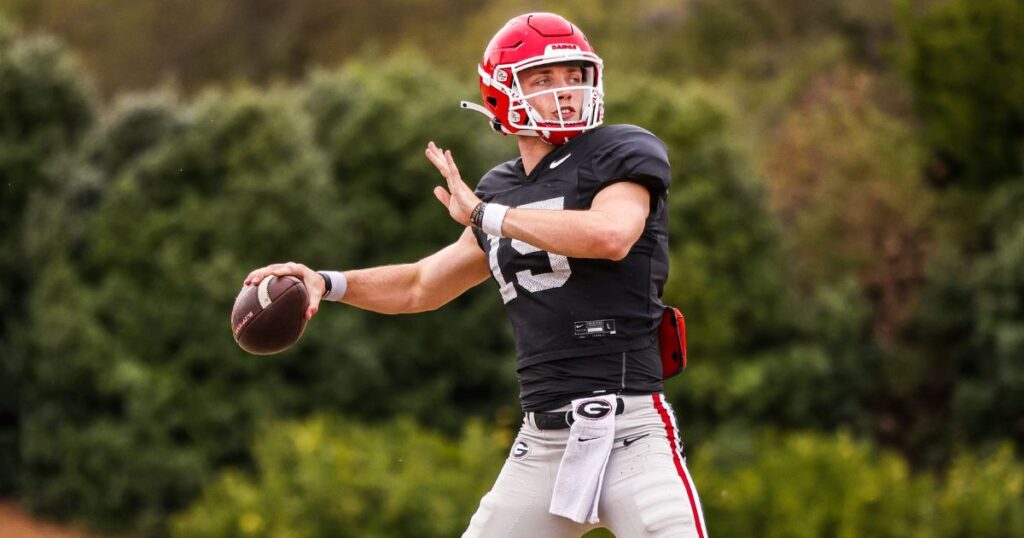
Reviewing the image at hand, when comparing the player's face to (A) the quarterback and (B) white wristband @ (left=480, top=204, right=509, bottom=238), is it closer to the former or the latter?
(A) the quarterback

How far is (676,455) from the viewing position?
4.88 m

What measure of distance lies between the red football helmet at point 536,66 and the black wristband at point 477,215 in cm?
49

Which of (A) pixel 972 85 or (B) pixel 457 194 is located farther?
(A) pixel 972 85

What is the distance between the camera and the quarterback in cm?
471

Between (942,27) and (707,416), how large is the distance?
618 cm

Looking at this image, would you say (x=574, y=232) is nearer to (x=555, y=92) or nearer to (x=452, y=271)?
(x=555, y=92)

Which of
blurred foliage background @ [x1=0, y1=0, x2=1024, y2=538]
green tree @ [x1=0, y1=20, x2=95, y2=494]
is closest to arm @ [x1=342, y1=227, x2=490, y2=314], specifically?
blurred foliage background @ [x1=0, y1=0, x2=1024, y2=538]

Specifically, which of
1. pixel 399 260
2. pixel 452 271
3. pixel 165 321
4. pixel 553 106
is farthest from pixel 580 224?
pixel 399 260

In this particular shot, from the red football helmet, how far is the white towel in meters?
0.96

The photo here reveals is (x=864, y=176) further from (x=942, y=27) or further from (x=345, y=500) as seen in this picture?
(x=345, y=500)

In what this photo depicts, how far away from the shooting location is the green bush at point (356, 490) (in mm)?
10867

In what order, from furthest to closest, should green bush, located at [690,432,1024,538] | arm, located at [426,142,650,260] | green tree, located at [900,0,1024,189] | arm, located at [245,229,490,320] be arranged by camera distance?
1. green tree, located at [900,0,1024,189]
2. green bush, located at [690,432,1024,538]
3. arm, located at [245,229,490,320]
4. arm, located at [426,142,650,260]

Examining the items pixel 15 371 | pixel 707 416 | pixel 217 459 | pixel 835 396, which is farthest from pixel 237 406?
pixel 835 396

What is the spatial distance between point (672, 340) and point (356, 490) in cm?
637
